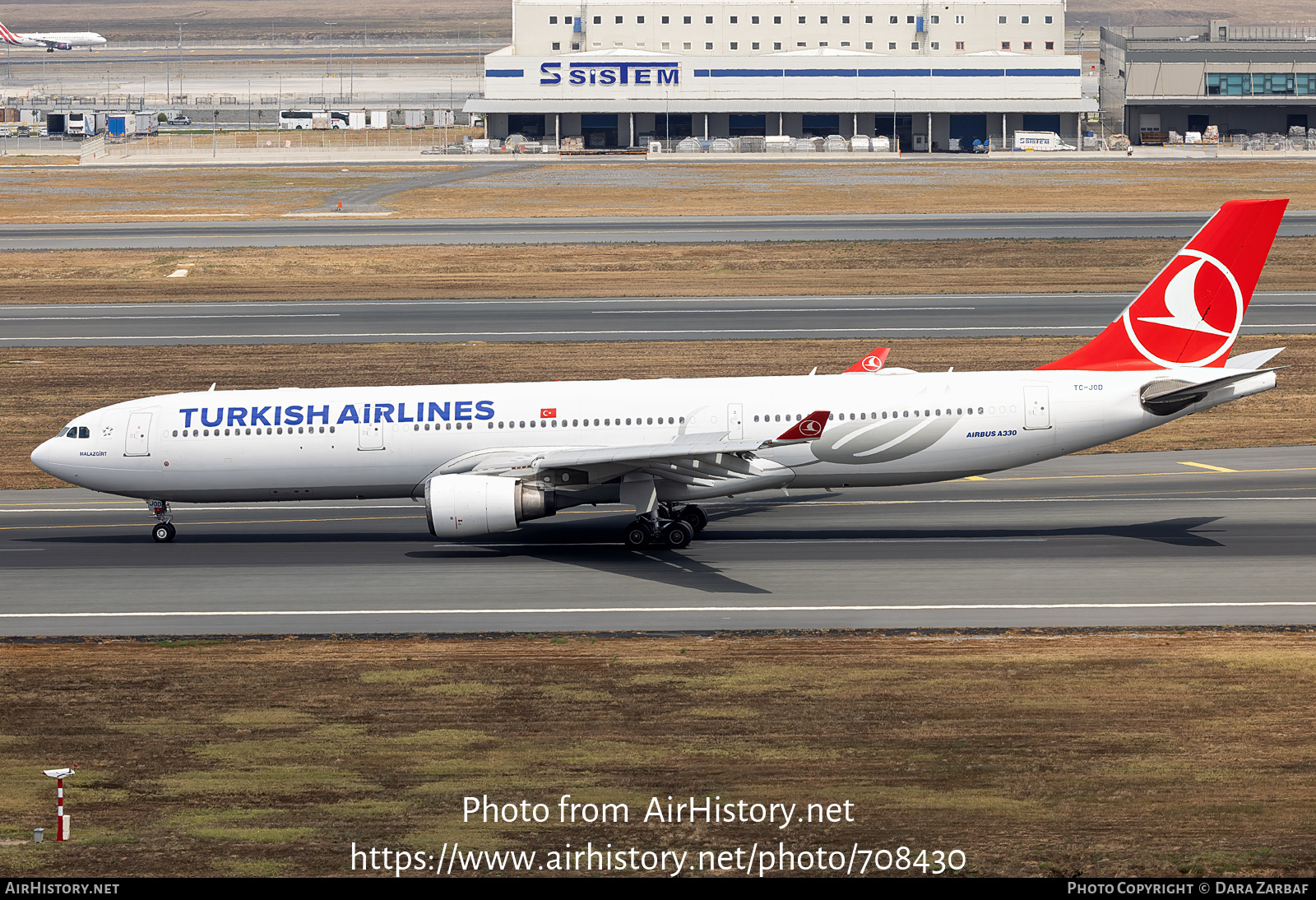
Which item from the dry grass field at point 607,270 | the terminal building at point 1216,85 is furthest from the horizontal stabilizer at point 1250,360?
the terminal building at point 1216,85

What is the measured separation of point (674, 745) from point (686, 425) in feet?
51.3

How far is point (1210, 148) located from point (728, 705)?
6489 inches

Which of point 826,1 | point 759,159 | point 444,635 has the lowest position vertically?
point 444,635

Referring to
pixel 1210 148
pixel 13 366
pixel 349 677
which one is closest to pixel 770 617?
pixel 349 677

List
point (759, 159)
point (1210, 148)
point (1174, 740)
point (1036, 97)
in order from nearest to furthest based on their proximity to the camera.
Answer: point (1174, 740) → point (759, 159) → point (1210, 148) → point (1036, 97)

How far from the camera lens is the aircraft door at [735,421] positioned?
38188mm

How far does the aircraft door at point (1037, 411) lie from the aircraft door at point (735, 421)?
760cm

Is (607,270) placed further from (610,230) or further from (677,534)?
(677,534)

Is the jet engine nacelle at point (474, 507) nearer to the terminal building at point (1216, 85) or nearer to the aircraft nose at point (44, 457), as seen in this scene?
the aircraft nose at point (44, 457)

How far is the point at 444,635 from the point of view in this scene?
3055 centimetres

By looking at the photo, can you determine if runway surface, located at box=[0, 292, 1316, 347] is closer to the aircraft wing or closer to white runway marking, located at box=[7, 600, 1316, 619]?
the aircraft wing

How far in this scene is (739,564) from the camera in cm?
3653

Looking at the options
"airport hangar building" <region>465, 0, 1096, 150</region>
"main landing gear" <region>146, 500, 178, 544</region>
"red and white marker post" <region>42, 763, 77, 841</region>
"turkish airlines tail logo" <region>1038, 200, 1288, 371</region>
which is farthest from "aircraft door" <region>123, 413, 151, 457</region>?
"airport hangar building" <region>465, 0, 1096, 150</region>

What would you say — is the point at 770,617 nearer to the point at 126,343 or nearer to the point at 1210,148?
the point at 126,343
